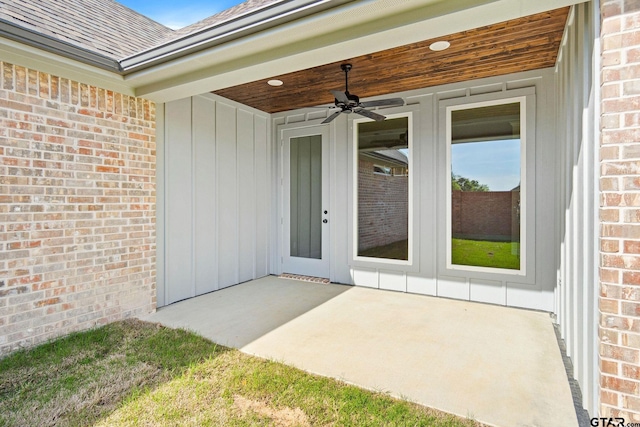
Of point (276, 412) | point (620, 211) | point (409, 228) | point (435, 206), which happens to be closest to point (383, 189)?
point (409, 228)

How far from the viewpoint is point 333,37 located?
269 centimetres

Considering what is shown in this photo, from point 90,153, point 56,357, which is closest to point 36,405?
point 56,357

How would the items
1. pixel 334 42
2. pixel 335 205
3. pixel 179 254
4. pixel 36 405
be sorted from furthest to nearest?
1. pixel 335 205
2. pixel 179 254
3. pixel 334 42
4. pixel 36 405

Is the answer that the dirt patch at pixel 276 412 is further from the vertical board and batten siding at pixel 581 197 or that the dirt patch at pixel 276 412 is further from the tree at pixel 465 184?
the tree at pixel 465 184

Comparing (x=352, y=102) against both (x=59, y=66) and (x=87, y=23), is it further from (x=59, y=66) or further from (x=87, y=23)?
(x=87, y=23)

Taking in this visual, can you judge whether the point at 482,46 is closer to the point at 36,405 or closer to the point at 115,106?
the point at 115,106

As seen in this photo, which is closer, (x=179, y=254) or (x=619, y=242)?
(x=619, y=242)

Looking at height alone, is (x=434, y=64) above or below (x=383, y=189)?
above

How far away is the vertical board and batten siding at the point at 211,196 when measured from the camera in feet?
14.7

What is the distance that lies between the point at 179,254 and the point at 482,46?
4546mm

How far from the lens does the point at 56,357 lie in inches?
113

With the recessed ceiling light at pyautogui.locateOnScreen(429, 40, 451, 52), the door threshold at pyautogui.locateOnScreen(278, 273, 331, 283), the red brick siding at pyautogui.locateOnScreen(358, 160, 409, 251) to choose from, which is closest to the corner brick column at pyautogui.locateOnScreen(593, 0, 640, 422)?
the recessed ceiling light at pyautogui.locateOnScreen(429, 40, 451, 52)

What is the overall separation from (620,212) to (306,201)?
464 cm

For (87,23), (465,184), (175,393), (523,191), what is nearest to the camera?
(175,393)
